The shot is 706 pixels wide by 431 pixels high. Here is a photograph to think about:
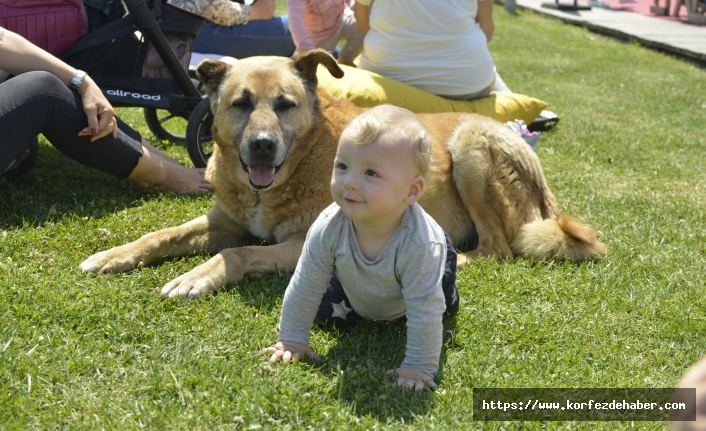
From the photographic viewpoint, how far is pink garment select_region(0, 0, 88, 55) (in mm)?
4727

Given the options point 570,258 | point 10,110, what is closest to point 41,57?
point 10,110

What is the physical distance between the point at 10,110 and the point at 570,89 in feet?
28.8

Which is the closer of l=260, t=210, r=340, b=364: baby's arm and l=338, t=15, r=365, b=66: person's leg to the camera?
l=260, t=210, r=340, b=364: baby's arm

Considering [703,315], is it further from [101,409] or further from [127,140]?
[127,140]

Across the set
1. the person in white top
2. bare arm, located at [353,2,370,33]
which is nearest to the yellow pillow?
the person in white top

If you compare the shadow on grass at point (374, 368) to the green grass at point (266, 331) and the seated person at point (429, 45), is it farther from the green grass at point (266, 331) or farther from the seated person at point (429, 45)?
the seated person at point (429, 45)

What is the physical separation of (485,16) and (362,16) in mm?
1192

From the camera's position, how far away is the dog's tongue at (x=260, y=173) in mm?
3896

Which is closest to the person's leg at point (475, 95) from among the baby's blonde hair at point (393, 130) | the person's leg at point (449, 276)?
the person's leg at point (449, 276)

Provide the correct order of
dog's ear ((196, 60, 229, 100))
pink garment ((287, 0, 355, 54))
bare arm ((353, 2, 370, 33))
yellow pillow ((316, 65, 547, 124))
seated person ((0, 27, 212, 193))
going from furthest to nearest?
pink garment ((287, 0, 355, 54)) → bare arm ((353, 2, 370, 33)) → yellow pillow ((316, 65, 547, 124)) → dog's ear ((196, 60, 229, 100)) → seated person ((0, 27, 212, 193))

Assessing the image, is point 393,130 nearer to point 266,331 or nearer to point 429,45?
point 266,331

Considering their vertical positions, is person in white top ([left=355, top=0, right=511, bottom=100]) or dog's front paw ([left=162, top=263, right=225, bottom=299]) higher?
person in white top ([left=355, top=0, right=511, bottom=100])

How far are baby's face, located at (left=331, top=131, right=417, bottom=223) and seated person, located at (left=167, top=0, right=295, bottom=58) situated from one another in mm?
4507

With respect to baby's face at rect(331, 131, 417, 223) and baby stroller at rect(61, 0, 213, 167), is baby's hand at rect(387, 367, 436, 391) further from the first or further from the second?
baby stroller at rect(61, 0, 213, 167)
